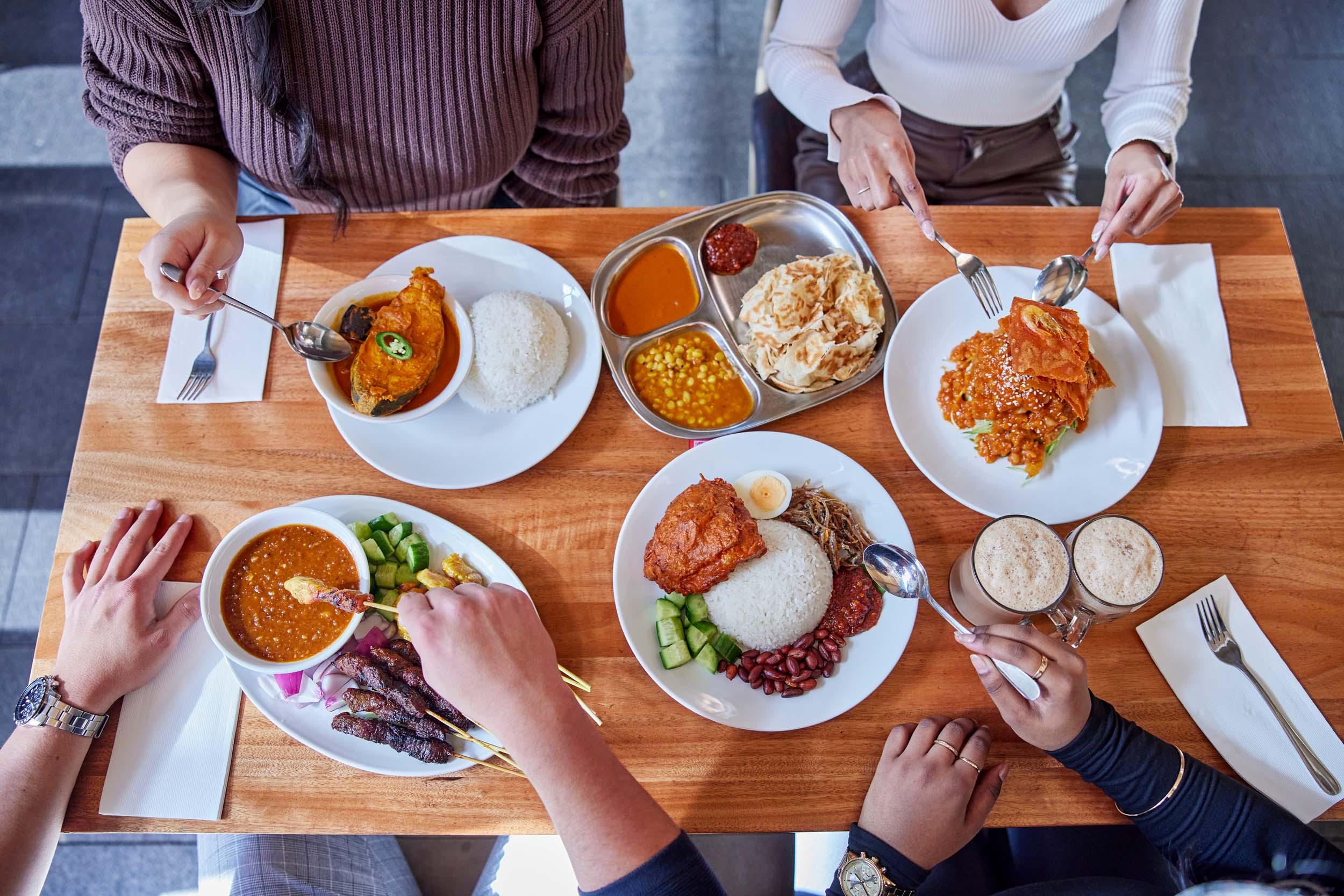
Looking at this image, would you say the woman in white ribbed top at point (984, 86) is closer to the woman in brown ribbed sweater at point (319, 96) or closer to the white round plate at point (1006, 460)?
the white round plate at point (1006, 460)

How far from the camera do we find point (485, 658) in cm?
174

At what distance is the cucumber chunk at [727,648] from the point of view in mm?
2021

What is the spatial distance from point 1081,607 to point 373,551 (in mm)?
1863

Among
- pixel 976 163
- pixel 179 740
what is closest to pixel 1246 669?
pixel 976 163

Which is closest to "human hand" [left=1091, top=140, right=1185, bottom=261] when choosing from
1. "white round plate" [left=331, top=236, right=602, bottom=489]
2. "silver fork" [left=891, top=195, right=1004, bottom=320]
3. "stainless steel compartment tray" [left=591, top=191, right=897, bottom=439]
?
"silver fork" [left=891, top=195, right=1004, bottom=320]

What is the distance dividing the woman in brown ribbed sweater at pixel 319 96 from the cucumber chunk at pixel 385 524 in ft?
2.39

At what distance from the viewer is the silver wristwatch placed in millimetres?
1863

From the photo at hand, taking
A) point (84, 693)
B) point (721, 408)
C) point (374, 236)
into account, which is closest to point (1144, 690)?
point (721, 408)

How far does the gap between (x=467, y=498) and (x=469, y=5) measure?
1.36m

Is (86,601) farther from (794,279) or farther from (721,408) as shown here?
(794,279)

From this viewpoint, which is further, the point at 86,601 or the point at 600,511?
the point at 600,511

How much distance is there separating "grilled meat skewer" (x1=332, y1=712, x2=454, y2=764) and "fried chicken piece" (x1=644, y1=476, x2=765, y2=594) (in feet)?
2.21

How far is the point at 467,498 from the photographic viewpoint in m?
2.16

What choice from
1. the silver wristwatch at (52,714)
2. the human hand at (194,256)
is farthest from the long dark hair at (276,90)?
the silver wristwatch at (52,714)
